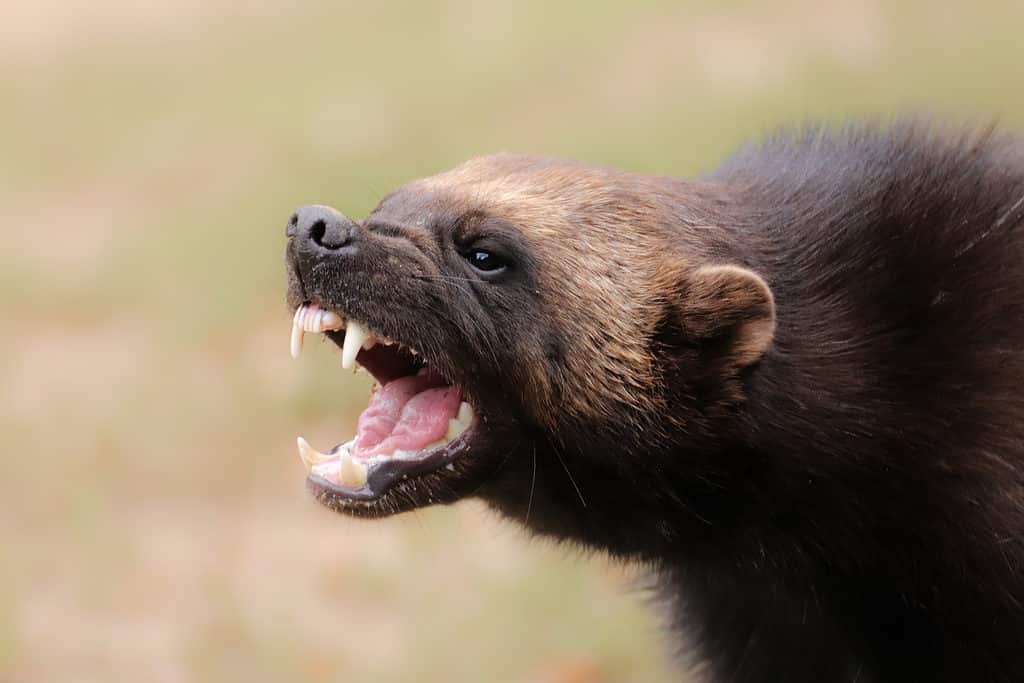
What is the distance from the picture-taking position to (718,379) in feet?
10.1

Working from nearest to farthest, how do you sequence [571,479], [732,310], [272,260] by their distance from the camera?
[732,310] → [571,479] → [272,260]

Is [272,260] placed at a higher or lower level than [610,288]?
lower

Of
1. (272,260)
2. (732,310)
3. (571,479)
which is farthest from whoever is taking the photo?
(272,260)

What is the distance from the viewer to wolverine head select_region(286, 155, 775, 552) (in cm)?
305

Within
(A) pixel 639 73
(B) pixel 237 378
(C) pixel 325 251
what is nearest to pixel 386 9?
(A) pixel 639 73

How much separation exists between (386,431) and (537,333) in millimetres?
412

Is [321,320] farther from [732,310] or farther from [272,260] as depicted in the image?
[272,260]

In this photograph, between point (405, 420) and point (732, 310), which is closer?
point (732, 310)

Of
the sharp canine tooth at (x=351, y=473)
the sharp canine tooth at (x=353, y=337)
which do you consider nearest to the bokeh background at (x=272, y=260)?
the sharp canine tooth at (x=351, y=473)

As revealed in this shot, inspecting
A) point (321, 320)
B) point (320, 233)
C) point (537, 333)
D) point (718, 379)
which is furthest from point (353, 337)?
point (718, 379)

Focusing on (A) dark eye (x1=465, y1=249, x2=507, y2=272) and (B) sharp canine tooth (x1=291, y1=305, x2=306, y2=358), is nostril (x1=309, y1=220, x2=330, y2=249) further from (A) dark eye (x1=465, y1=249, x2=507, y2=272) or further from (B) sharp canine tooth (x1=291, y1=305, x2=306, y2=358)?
(A) dark eye (x1=465, y1=249, x2=507, y2=272)

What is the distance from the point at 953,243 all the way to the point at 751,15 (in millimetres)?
5646

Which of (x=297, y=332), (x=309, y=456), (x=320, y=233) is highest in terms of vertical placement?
(x=320, y=233)

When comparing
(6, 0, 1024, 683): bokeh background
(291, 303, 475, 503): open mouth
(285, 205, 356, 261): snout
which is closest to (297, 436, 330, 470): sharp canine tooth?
(291, 303, 475, 503): open mouth
